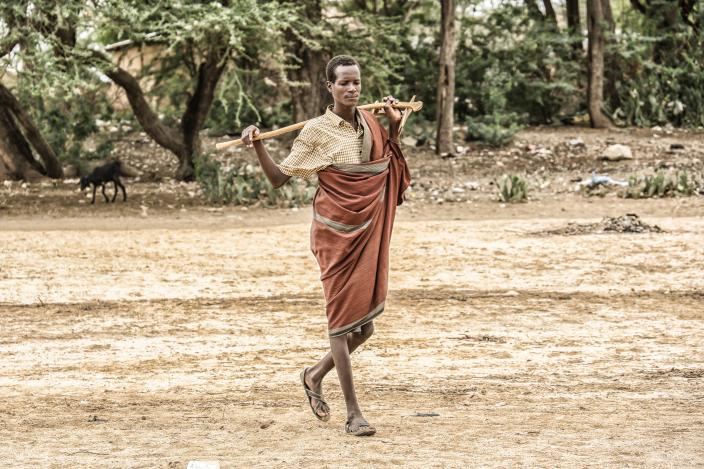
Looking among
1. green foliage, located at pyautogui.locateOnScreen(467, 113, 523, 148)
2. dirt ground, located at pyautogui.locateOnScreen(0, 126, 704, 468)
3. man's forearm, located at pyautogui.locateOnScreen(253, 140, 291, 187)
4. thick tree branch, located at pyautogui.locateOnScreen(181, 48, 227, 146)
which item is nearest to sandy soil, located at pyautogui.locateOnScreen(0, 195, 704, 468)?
dirt ground, located at pyautogui.locateOnScreen(0, 126, 704, 468)

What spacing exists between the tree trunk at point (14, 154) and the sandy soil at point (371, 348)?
4.43 m

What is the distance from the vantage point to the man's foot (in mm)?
4754

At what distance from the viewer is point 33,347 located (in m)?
7.09

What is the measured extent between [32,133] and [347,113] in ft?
41.4

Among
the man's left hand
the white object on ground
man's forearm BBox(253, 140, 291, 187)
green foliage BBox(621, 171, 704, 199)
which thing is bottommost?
green foliage BBox(621, 171, 704, 199)

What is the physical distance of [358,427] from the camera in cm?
478

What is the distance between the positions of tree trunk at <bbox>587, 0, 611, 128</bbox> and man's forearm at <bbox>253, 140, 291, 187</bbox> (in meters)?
14.8

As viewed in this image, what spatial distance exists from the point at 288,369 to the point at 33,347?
1.79m

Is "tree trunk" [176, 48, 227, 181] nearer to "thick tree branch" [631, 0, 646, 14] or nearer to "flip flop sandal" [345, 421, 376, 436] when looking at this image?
"thick tree branch" [631, 0, 646, 14]

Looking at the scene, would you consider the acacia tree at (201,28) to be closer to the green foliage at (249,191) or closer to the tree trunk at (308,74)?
the tree trunk at (308,74)

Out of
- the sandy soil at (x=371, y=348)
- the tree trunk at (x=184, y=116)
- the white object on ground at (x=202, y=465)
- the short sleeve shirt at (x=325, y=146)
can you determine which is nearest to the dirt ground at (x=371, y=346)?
the sandy soil at (x=371, y=348)

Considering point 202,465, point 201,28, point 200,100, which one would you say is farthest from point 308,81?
point 202,465

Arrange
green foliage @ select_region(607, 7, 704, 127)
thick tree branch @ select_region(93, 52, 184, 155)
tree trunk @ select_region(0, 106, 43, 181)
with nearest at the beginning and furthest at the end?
thick tree branch @ select_region(93, 52, 184, 155)
tree trunk @ select_region(0, 106, 43, 181)
green foliage @ select_region(607, 7, 704, 127)

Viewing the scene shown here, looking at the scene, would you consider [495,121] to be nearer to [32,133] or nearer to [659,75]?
[659,75]
